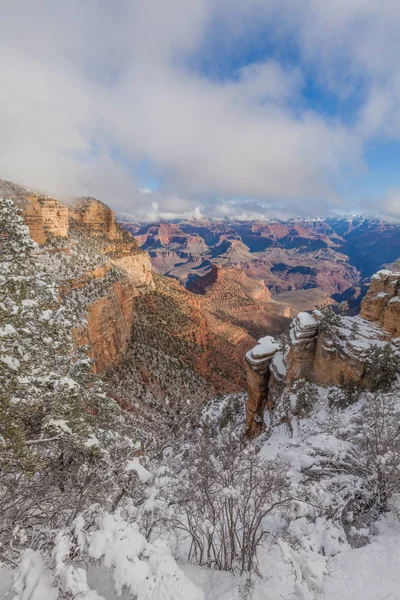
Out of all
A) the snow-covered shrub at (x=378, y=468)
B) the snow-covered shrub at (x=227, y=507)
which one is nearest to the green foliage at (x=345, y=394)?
the snow-covered shrub at (x=378, y=468)

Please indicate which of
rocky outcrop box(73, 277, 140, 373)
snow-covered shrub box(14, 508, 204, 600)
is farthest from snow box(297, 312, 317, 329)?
snow-covered shrub box(14, 508, 204, 600)

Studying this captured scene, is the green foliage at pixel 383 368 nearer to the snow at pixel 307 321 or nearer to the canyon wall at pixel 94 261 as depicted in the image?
the snow at pixel 307 321

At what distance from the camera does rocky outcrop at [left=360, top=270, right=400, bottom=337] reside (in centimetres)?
1656

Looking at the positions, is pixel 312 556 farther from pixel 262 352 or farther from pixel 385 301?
pixel 262 352

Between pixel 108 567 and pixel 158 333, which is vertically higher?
pixel 108 567

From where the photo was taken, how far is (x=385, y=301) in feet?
57.5

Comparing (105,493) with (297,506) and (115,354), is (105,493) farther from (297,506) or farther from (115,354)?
(115,354)

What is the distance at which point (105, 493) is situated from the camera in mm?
7566

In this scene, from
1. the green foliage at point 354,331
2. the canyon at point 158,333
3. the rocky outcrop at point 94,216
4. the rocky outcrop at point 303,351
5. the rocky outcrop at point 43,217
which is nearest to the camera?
the green foliage at point 354,331

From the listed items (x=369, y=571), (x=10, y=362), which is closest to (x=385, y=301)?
(x=369, y=571)

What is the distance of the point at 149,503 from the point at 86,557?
2037mm

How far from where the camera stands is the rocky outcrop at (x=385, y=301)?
16562 mm

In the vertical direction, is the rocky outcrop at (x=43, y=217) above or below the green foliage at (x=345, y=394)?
above

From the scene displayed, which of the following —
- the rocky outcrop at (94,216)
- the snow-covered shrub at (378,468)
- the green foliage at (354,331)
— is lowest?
the snow-covered shrub at (378,468)
